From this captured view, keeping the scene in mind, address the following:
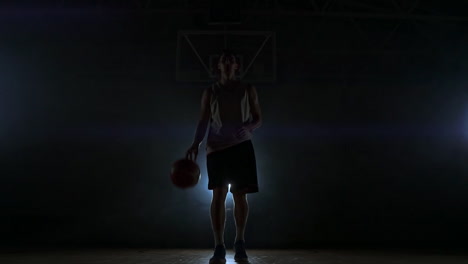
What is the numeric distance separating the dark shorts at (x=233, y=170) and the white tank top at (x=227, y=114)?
0.05 m

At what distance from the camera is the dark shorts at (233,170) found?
2559 mm

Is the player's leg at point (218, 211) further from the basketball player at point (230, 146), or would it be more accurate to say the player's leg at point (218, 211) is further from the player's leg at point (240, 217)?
the player's leg at point (240, 217)

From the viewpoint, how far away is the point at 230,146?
2.59 meters

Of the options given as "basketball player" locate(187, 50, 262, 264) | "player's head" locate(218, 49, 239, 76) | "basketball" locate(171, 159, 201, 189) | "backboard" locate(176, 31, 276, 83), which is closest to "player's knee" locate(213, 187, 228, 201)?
"basketball player" locate(187, 50, 262, 264)

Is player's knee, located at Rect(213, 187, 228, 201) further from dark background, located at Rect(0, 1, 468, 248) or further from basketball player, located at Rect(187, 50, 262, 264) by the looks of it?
dark background, located at Rect(0, 1, 468, 248)

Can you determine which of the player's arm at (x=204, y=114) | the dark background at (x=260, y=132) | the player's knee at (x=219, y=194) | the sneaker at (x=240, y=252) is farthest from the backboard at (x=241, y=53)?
the sneaker at (x=240, y=252)

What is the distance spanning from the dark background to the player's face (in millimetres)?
3440

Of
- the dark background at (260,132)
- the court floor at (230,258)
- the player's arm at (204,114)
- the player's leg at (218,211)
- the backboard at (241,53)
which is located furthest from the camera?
the dark background at (260,132)

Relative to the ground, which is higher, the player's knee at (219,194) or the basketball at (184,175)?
the basketball at (184,175)

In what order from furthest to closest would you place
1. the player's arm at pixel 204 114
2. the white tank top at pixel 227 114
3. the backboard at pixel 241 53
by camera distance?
the backboard at pixel 241 53 < the player's arm at pixel 204 114 < the white tank top at pixel 227 114

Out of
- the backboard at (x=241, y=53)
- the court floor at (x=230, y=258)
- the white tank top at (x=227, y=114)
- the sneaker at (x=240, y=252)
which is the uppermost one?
the backboard at (x=241, y=53)

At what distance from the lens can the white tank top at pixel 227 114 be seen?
261 cm

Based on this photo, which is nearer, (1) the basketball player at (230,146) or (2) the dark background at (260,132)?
(1) the basketball player at (230,146)

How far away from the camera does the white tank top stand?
2611 millimetres
